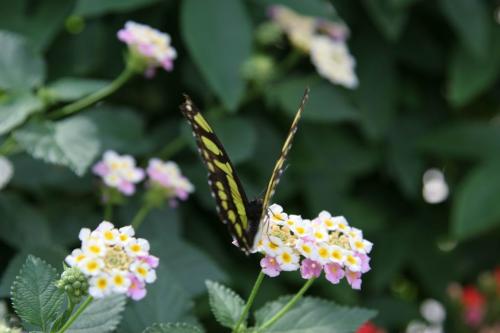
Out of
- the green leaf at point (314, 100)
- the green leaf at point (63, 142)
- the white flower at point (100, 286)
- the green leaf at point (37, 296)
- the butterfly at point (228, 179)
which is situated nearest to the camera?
the white flower at point (100, 286)

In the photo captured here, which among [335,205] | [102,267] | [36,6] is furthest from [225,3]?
[102,267]

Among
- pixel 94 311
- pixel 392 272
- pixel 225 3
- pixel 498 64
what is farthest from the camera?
pixel 392 272

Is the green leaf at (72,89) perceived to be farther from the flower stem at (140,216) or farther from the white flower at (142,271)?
the white flower at (142,271)

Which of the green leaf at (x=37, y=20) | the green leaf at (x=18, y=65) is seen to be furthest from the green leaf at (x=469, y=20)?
the green leaf at (x=18, y=65)

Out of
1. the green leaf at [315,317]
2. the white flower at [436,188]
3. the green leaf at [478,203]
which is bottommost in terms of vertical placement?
the white flower at [436,188]

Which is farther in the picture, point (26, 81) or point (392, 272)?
point (392, 272)

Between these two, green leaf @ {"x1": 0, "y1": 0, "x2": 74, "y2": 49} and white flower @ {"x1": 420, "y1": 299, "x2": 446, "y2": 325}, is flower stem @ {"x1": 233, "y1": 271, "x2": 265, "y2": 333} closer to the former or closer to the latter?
green leaf @ {"x1": 0, "y1": 0, "x2": 74, "y2": 49}

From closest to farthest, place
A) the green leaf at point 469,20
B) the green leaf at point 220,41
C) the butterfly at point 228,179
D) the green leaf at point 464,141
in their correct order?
the butterfly at point 228,179 → the green leaf at point 220,41 → the green leaf at point 469,20 → the green leaf at point 464,141

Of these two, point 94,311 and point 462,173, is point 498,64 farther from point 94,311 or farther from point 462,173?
point 94,311

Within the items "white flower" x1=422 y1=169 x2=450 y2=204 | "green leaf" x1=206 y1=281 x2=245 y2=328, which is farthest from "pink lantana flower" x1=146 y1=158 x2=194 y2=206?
"white flower" x1=422 y1=169 x2=450 y2=204
